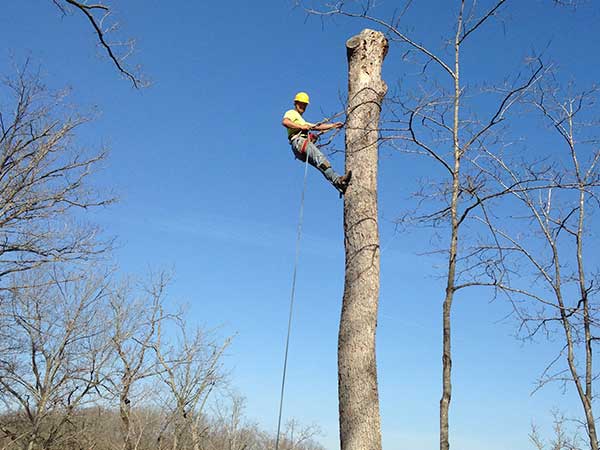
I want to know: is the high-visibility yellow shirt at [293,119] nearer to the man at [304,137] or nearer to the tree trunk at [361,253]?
the man at [304,137]

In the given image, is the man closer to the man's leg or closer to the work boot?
Result: the man's leg

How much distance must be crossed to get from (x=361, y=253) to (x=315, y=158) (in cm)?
131

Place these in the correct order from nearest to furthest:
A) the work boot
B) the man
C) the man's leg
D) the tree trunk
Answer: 1. the tree trunk
2. the work boot
3. the man's leg
4. the man

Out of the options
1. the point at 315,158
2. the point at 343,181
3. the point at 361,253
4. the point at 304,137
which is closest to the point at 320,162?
the point at 315,158

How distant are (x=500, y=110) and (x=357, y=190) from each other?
1867mm

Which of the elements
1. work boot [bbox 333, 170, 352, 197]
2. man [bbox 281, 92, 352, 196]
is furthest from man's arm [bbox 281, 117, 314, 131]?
work boot [bbox 333, 170, 352, 197]

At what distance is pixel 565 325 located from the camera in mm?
7891

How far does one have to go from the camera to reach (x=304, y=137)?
5621 millimetres

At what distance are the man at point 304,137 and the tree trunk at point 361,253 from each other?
320 mm

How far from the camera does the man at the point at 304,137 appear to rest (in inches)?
206

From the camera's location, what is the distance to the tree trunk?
156 inches

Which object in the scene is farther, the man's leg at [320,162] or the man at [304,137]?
the man at [304,137]

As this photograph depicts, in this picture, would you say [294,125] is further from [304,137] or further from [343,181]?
[343,181]

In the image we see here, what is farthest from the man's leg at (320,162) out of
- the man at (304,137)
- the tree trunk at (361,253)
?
the tree trunk at (361,253)
